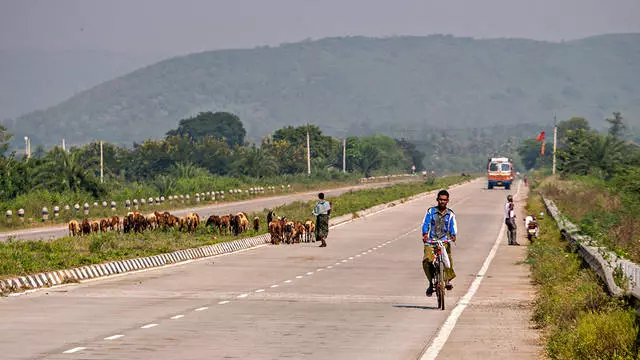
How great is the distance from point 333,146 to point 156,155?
48501 millimetres

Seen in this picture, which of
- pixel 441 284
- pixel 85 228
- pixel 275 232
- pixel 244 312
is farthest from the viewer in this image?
pixel 275 232

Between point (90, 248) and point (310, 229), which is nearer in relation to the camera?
point (90, 248)

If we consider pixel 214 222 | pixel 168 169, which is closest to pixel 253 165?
pixel 168 169

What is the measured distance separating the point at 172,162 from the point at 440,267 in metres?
94.7

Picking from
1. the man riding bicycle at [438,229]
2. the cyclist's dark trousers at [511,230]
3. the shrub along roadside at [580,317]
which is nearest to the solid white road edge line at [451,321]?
the man riding bicycle at [438,229]

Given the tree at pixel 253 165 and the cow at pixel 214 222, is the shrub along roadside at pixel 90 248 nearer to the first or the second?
the cow at pixel 214 222

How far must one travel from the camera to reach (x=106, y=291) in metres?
21.5

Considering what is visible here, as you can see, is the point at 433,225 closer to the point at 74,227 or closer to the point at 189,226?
the point at 74,227

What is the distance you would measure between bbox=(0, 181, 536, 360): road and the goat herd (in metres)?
5.57

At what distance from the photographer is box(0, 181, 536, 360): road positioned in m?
13.7

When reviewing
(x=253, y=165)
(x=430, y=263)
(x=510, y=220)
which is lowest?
(x=510, y=220)

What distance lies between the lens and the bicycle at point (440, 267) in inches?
731

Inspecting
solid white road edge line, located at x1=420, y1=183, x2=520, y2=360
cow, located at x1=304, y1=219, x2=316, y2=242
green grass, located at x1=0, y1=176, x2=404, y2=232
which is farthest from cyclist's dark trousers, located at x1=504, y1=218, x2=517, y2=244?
green grass, located at x1=0, y1=176, x2=404, y2=232

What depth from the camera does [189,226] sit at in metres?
38.9
